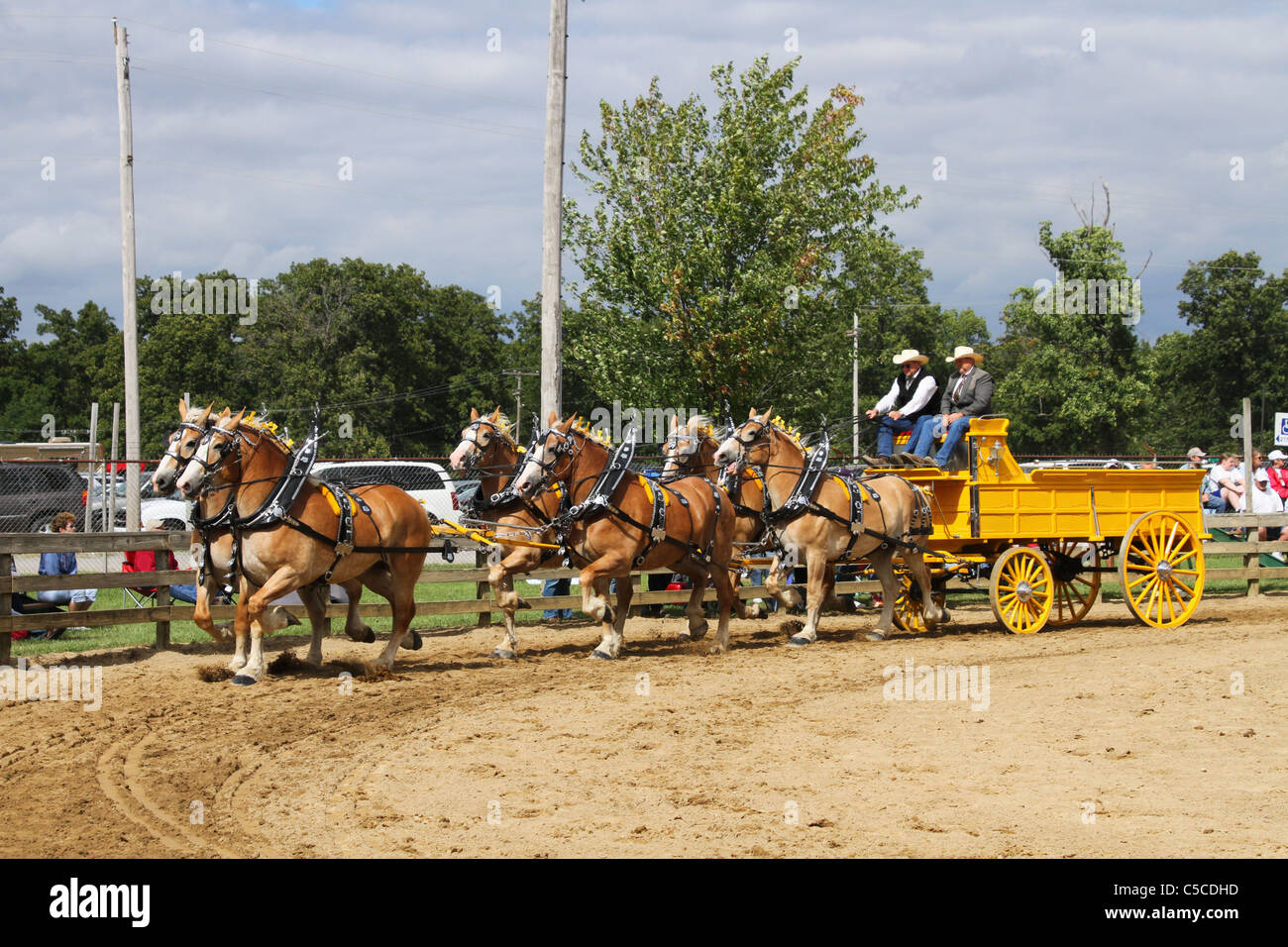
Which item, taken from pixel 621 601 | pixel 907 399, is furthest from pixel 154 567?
pixel 907 399

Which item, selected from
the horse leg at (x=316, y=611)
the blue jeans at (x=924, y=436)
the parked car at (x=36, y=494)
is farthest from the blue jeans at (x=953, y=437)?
the parked car at (x=36, y=494)

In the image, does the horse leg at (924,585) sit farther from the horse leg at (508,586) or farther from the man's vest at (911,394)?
the horse leg at (508,586)

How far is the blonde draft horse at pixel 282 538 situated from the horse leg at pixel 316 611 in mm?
12

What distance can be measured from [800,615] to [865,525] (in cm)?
360

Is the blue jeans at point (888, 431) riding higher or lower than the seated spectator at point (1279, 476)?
higher

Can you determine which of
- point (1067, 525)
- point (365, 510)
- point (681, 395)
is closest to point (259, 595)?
point (365, 510)

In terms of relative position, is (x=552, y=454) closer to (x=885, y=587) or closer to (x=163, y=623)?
(x=163, y=623)

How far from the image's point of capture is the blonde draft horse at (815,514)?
14.4 m

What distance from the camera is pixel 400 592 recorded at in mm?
12219

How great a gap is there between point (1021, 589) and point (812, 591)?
8.73ft

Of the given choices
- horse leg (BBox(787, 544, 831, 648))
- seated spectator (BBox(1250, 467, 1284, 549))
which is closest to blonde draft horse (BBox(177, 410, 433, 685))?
horse leg (BBox(787, 544, 831, 648))

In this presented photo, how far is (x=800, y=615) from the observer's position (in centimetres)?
1789

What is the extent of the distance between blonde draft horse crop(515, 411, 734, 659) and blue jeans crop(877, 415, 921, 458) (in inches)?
123

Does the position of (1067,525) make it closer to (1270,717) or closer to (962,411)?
(962,411)
